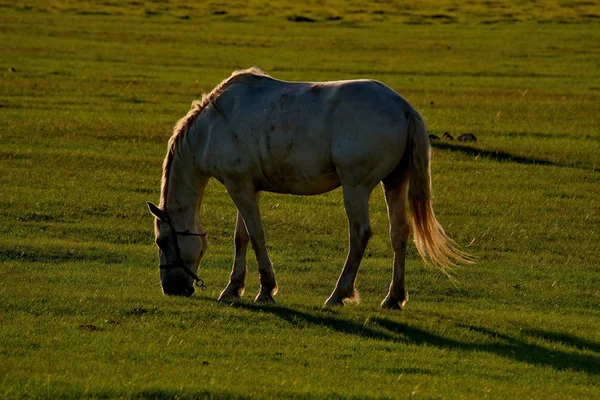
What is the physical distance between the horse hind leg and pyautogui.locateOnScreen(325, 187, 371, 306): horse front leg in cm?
31

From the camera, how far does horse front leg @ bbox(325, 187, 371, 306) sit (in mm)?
10844

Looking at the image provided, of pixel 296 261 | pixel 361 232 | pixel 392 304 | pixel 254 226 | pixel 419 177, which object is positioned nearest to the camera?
pixel 419 177

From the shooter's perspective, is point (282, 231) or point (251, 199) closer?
point (251, 199)

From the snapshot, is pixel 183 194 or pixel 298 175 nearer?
pixel 298 175

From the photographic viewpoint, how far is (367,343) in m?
9.45

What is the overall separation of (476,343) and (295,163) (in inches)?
98.2

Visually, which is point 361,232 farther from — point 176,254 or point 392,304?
point 176,254

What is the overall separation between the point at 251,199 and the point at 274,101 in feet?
3.15

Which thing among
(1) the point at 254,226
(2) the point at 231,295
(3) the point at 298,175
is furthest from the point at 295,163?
(2) the point at 231,295

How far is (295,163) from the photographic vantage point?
435 inches

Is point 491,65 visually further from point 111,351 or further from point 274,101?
point 111,351

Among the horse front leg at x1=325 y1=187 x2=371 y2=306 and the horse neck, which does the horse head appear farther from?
the horse front leg at x1=325 y1=187 x2=371 y2=306

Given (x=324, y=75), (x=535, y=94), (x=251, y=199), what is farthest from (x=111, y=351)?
(x=324, y=75)

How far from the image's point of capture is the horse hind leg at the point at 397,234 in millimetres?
11117
